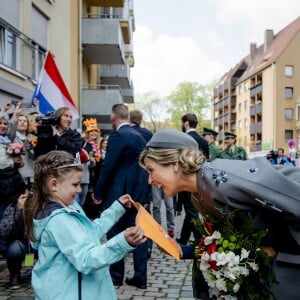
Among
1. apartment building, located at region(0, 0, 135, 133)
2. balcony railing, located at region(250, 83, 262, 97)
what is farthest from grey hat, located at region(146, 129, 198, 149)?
balcony railing, located at region(250, 83, 262, 97)

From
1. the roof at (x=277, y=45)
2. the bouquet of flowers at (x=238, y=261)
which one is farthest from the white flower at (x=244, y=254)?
the roof at (x=277, y=45)

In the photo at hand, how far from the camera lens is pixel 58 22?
1728 centimetres

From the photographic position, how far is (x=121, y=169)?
18.5 ft

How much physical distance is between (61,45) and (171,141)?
52.9 feet

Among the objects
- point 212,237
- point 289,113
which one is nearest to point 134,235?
point 212,237

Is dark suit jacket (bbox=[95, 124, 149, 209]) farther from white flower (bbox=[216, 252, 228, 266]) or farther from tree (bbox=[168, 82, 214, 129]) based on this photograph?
tree (bbox=[168, 82, 214, 129])

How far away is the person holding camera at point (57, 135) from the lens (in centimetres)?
626

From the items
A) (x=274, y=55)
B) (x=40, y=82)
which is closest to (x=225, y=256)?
(x=40, y=82)

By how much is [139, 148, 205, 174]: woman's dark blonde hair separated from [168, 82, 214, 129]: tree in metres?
78.7

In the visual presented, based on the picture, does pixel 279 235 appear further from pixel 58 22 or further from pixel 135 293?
pixel 58 22

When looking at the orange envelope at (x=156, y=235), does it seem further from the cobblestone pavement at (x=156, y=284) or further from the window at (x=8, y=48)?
the window at (x=8, y=48)

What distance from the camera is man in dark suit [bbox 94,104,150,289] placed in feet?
18.0

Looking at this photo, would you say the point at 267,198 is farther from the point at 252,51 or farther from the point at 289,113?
the point at 252,51

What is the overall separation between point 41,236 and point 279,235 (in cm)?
149
